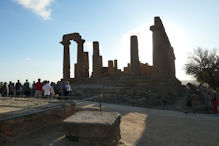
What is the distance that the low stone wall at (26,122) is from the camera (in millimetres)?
3830

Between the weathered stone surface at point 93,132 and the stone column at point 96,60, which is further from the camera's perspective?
the stone column at point 96,60

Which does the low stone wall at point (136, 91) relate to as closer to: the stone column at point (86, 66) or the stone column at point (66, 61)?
the stone column at point (86, 66)

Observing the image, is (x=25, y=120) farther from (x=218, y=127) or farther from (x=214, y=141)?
(x=218, y=127)

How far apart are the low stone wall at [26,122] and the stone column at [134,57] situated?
16.5 meters

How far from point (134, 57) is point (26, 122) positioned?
18261 mm

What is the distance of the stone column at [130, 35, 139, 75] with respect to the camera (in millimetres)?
21031

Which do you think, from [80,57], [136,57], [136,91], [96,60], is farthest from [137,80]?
[80,57]

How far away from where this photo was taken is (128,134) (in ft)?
16.0

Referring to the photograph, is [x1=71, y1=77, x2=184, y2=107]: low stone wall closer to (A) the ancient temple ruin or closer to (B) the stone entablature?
(A) the ancient temple ruin

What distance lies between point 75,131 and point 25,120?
1481 millimetres

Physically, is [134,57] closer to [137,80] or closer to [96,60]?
[137,80]

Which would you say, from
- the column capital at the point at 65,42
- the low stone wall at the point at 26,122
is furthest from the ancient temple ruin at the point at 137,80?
the low stone wall at the point at 26,122

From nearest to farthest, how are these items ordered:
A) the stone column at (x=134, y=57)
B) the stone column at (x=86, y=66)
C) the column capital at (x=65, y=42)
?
the stone column at (x=134, y=57) → the column capital at (x=65, y=42) → the stone column at (x=86, y=66)

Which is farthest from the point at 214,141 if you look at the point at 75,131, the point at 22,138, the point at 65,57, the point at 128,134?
the point at 65,57
